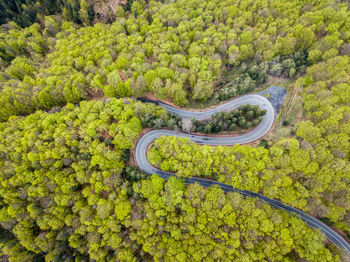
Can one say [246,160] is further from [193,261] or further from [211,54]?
[211,54]

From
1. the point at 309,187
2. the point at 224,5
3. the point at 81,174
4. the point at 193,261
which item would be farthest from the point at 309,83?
the point at 81,174

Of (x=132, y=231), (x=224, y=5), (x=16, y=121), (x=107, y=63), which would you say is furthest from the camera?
(x=224, y=5)

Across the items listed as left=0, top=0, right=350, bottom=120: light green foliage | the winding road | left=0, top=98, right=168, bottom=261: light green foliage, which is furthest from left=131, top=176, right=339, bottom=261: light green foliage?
left=0, top=0, right=350, bottom=120: light green foliage

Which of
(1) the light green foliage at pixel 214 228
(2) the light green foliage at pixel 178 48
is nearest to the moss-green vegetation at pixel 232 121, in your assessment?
(2) the light green foliage at pixel 178 48

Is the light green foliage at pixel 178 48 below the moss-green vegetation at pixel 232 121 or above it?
above

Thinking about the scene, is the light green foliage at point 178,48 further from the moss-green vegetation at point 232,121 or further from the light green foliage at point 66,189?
the light green foliage at point 66,189

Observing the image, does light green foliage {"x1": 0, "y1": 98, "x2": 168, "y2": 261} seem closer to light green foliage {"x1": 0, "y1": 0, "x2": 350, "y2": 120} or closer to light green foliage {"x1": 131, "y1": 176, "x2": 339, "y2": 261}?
light green foliage {"x1": 131, "y1": 176, "x2": 339, "y2": 261}
